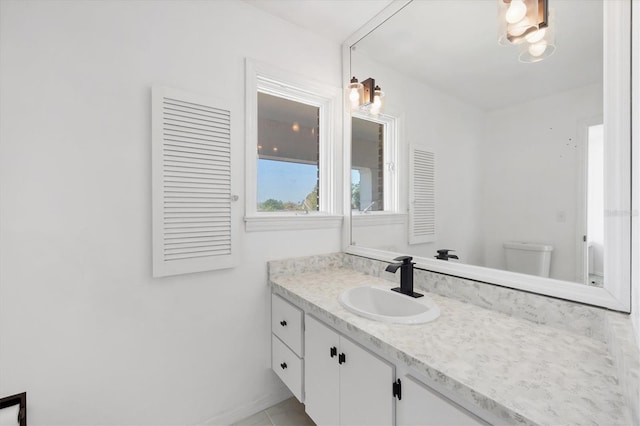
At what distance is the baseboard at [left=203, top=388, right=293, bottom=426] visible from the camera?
5.31 feet

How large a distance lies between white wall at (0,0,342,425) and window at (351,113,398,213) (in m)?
0.84

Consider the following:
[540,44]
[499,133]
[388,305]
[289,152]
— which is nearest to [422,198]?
[499,133]

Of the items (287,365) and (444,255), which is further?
(287,365)

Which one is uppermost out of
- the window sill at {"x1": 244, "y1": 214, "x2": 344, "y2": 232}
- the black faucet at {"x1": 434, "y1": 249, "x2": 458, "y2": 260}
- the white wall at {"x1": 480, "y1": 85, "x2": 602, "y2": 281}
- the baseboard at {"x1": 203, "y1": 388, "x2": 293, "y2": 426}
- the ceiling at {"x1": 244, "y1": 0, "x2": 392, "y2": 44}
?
the ceiling at {"x1": 244, "y1": 0, "x2": 392, "y2": 44}

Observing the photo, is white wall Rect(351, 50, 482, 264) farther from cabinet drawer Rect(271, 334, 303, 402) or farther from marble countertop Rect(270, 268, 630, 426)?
cabinet drawer Rect(271, 334, 303, 402)

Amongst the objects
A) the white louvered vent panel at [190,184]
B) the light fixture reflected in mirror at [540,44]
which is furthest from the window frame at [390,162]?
the white louvered vent panel at [190,184]

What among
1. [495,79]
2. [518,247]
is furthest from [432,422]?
[495,79]

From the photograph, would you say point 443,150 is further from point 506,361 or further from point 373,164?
point 506,361

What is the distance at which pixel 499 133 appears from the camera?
4.16 ft

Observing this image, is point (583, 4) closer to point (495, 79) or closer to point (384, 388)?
point (495, 79)

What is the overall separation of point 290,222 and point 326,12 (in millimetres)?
1380

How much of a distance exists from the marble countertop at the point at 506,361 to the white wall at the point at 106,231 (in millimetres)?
835

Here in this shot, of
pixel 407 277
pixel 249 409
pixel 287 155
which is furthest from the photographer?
pixel 287 155

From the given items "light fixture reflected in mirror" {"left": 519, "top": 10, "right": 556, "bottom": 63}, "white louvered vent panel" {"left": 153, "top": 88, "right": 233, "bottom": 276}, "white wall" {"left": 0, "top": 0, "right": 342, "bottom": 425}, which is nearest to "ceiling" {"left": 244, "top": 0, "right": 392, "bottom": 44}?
"white wall" {"left": 0, "top": 0, "right": 342, "bottom": 425}
